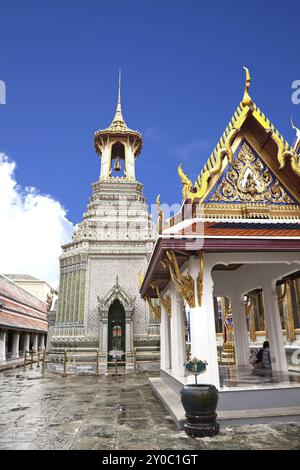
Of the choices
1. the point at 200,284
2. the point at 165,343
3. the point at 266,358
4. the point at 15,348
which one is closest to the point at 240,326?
the point at 266,358

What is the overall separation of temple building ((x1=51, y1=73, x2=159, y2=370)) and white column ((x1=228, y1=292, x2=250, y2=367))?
6.99 meters

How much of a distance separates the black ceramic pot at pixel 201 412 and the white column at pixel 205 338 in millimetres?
757

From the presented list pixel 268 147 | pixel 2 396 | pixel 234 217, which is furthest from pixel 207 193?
pixel 2 396

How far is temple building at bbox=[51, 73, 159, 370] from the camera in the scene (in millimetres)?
17672

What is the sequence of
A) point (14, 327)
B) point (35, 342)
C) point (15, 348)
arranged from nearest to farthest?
point (14, 327)
point (15, 348)
point (35, 342)

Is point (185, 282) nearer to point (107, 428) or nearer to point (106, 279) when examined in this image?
point (107, 428)

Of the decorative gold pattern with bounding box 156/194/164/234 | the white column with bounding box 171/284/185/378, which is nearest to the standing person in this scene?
the white column with bounding box 171/284/185/378

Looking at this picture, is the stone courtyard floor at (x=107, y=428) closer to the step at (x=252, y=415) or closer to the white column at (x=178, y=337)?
the step at (x=252, y=415)

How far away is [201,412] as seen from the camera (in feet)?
17.7

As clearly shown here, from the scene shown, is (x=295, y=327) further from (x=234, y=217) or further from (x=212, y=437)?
(x=212, y=437)

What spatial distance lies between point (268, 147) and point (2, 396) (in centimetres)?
974

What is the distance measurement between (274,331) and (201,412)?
4308 millimetres

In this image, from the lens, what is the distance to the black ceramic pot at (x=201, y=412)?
17.5ft
